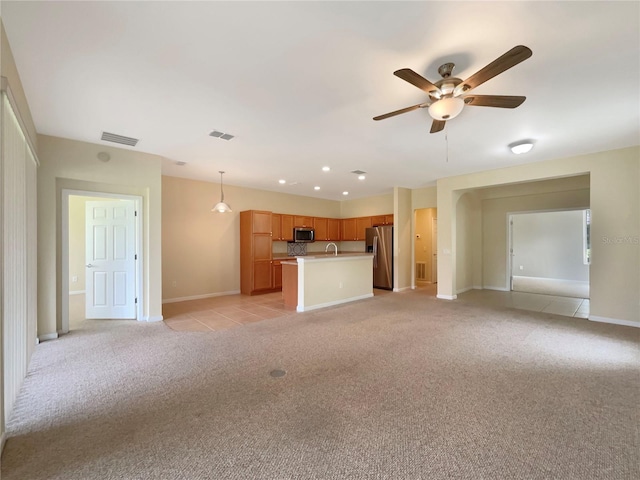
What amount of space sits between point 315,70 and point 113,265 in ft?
15.1

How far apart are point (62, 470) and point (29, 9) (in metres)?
2.86

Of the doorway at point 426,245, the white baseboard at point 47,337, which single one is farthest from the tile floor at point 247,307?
the doorway at point 426,245

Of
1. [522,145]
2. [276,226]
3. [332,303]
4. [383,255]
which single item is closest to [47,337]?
[332,303]

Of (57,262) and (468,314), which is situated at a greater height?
(57,262)

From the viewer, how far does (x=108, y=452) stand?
5.75 ft

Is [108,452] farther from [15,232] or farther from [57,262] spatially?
[57,262]

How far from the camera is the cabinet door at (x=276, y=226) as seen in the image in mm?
7816

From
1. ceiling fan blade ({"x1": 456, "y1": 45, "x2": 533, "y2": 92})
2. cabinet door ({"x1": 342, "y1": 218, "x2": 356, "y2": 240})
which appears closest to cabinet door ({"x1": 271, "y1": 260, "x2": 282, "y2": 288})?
cabinet door ({"x1": 342, "y1": 218, "x2": 356, "y2": 240})

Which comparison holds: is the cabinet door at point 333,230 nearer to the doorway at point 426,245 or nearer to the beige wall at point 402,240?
the beige wall at point 402,240

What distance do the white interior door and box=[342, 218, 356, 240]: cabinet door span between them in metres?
6.25

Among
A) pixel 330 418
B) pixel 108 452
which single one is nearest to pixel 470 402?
pixel 330 418

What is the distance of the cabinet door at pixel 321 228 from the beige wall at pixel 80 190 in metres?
4.94

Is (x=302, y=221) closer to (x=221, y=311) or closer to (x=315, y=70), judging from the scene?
(x=221, y=311)

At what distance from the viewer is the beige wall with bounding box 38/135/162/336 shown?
3.77 metres
